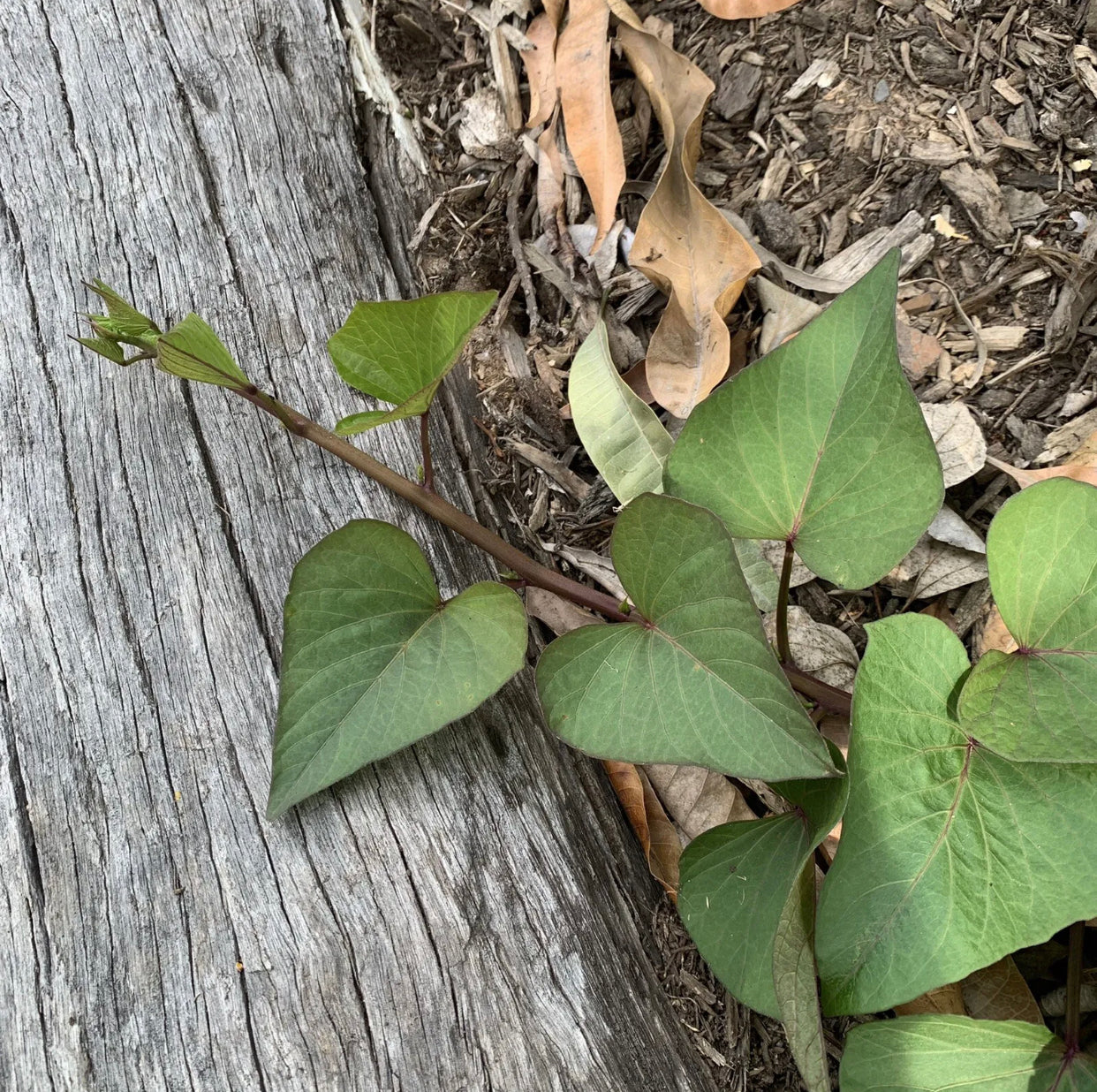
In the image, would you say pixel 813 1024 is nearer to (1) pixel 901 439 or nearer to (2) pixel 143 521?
(1) pixel 901 439

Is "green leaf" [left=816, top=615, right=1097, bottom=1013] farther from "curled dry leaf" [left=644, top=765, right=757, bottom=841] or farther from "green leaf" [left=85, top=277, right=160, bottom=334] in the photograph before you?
"green leaf" [left=85, top=277, right=160, bottom=334]

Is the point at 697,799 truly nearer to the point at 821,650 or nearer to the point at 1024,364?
the point at 821,650

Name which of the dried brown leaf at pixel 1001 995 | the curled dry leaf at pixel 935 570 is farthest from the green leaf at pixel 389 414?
the dried brown leaf at pixel 1001 995

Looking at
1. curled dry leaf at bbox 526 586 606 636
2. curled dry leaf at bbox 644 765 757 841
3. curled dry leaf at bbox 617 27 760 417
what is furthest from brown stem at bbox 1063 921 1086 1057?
curled dry leaf at bbox 617 27 760 417

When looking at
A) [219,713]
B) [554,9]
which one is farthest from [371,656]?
[554,9]

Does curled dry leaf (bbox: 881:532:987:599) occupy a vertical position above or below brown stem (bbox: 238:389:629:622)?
below

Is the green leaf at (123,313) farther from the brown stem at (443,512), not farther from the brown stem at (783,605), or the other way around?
the brown stem at (783,605)
